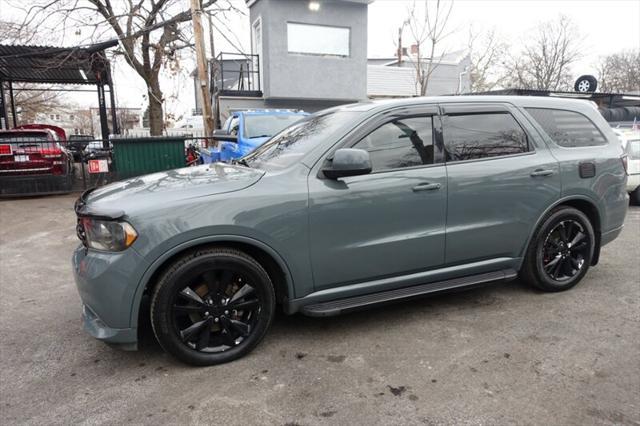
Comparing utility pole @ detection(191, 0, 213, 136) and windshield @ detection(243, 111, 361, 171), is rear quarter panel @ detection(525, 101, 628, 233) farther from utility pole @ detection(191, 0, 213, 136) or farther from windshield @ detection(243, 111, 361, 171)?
utility pole @ detection(191, 0, 213, 136)

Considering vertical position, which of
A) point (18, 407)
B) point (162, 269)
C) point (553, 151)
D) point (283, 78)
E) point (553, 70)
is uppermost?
point (553, 70)

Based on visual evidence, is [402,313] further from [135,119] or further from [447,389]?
[135,119]

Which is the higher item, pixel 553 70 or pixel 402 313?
pixel 553 70

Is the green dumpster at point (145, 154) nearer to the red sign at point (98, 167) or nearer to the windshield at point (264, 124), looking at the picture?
the red sign at point (98, 167)

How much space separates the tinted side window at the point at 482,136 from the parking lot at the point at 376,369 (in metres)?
1.36

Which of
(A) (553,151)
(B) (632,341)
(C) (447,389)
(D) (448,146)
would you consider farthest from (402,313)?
(A) (553,151)

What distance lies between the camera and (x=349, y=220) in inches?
127

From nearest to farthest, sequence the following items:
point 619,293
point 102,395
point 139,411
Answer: point 139,411 < point 102,395 < point 619,293

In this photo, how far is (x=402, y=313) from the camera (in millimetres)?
3865

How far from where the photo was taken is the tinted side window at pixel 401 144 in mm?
3424

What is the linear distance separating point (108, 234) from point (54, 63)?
13.3 m

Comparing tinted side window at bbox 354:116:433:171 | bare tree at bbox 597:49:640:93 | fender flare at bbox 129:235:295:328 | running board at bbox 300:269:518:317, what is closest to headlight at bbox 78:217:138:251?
fender flare at bbox 129:235:295:328

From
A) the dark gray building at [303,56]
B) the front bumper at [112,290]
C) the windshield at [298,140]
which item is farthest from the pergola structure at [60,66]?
the front bumper at [112,290]

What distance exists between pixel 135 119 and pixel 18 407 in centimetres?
8329
